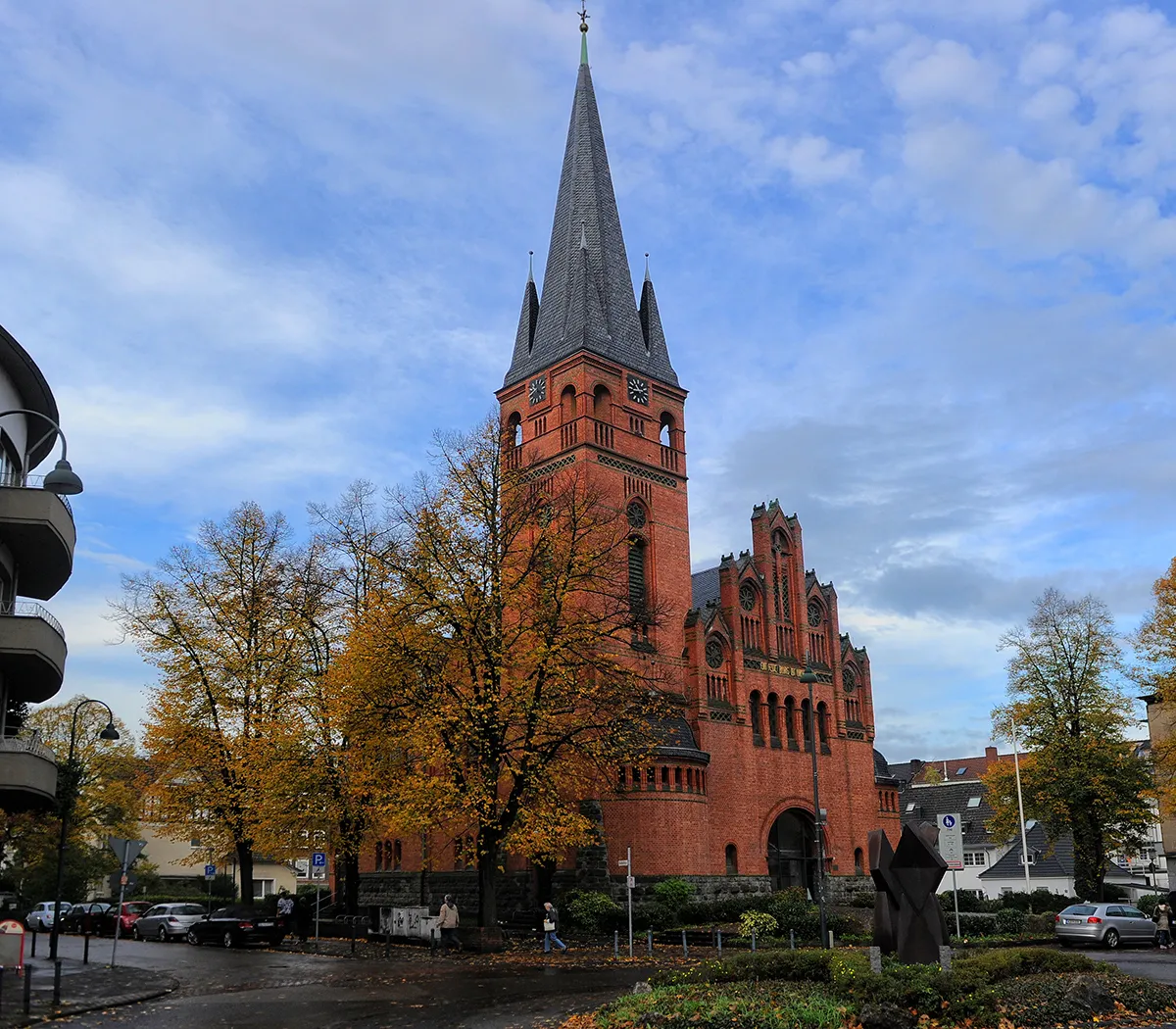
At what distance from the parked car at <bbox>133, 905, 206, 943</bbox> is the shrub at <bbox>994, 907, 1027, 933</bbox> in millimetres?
26857

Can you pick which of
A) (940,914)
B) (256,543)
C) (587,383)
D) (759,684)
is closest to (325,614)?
(256,543)

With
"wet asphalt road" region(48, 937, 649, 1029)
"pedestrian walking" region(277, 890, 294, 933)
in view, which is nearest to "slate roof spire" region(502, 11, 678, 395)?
"pedestrian walking" region(277, 890, 294, 933)

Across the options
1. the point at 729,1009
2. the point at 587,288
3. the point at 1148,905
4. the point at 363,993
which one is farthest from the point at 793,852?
the point at 729,1009

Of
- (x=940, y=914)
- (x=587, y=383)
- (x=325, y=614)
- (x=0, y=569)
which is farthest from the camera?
(x=587, y=383)

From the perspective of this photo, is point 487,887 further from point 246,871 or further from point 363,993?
→ point 246,871

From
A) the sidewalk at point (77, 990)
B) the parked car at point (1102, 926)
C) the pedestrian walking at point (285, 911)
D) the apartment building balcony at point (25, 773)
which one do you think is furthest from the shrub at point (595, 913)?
the apartment building balcony at point (25, 773)

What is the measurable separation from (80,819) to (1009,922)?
151 ft

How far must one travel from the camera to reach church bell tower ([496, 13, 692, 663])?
48844 millimetres

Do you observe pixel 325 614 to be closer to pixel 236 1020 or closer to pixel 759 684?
pixel 759 684

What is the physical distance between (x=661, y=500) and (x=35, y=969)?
1229 inches

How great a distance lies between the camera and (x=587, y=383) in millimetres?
49531

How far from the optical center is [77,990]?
2225 centimetres

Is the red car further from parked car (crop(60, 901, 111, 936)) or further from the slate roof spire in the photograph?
the slate roof spire

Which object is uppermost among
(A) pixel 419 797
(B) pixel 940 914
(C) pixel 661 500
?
(C) pixel 661 500
